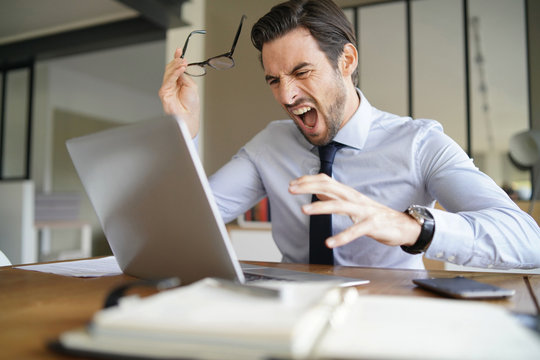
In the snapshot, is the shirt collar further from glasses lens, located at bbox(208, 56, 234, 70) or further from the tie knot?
glasses lens, located at bbox(208, 56, 234, 70)

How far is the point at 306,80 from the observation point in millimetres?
1329

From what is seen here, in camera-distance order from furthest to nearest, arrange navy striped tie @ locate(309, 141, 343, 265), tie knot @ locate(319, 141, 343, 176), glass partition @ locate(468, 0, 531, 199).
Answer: glass partition @ locate(468, 0, 531, 199), tie knot @ locate(319, 141, 343, 176), navy striped tie @ locate(309, 141, 343, 265)

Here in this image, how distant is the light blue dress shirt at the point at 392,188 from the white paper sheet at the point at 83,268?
1.75 feet

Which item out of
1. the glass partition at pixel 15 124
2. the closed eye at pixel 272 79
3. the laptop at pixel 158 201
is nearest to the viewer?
the laptop at pixel 158 201

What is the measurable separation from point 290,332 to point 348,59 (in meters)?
1.29

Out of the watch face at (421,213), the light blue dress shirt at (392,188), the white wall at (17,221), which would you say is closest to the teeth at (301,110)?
the light blue dress shirt at (392,188)

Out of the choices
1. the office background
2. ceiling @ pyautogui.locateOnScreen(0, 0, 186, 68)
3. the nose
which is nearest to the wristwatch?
the nose

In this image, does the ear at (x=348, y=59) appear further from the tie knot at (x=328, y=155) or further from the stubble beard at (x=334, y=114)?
the tie knot at (x=328, y=155)

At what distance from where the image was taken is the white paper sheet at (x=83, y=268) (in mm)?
873

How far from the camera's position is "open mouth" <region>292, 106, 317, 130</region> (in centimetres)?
136

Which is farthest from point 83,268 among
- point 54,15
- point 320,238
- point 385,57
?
point 54,15

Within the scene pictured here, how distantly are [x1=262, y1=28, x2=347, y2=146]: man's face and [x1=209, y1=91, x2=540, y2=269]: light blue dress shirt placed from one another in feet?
0.23

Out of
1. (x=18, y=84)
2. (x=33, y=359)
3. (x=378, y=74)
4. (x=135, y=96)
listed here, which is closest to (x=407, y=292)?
(x=33, y=359)

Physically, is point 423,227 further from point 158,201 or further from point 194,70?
point 194,70
